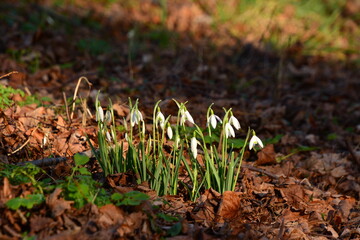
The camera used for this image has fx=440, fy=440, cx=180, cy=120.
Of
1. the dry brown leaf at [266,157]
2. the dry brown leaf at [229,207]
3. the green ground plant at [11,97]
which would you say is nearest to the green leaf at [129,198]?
the dry brown leaf at [229,207]

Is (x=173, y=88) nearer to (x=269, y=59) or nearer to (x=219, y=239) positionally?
(x=269, y=59)

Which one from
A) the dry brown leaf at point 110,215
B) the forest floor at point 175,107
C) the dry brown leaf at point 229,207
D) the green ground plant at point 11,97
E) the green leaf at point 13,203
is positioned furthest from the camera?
the green ground plant at point 11,97

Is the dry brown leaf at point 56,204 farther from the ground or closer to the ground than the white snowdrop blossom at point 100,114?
closer to the ground

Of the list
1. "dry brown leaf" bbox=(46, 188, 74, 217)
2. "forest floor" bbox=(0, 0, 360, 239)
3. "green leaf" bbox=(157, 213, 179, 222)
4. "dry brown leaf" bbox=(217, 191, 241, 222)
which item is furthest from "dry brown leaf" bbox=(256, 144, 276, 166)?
"dry brown leaf" bbox=(46, 188, 74, 217)

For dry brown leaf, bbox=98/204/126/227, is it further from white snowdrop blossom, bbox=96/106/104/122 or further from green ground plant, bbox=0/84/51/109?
green ground plant, bbox=0/84/51/109

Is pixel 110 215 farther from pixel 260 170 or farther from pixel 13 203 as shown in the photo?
pixel 260 170

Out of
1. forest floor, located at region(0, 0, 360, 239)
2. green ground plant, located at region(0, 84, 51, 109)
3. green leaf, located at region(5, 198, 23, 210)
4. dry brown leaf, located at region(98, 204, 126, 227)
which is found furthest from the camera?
green ground plant, located at region(0, 84, 51, 109)

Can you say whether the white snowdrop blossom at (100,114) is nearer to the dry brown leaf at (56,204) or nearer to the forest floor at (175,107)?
the forest floor at (175,107)

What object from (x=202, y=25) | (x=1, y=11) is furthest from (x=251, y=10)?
(x=1, y=11)
